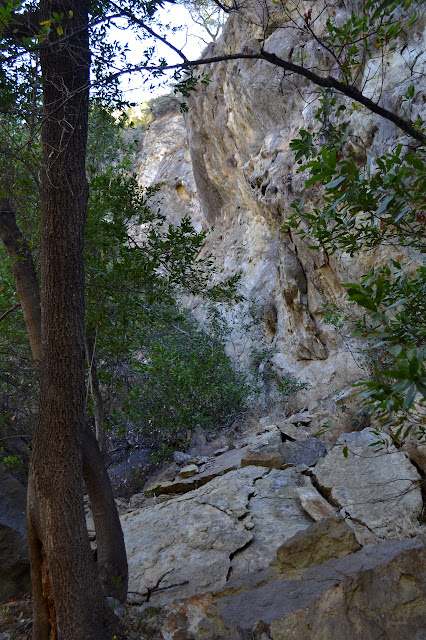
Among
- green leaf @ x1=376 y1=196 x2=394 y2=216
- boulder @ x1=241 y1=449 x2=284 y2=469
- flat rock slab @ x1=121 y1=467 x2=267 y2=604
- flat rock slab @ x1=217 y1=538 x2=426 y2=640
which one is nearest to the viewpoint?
green leaf @ x1=376 y1=196 x2=394 y2=216

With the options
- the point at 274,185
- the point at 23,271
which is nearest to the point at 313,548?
the point at 23,271

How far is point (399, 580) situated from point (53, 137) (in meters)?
3.64

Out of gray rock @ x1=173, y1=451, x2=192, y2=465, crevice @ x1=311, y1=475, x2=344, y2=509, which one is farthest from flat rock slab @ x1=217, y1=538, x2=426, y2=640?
gray rock @ x1=173, y1=451, x2=192, y2=465

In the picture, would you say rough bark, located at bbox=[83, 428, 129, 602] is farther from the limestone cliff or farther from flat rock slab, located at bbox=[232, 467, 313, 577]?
the limestone cliff

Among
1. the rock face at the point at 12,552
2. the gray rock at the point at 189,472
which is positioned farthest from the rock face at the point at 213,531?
the gray rock at the point at 189,472

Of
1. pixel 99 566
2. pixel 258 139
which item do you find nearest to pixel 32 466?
pixel 99 566

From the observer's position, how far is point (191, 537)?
16.5 feet

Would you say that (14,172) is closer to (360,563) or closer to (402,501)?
(360,563)

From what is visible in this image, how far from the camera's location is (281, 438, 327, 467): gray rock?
21.5 feet

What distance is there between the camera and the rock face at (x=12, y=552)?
472 cm

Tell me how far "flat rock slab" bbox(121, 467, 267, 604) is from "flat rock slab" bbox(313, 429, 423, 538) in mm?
992

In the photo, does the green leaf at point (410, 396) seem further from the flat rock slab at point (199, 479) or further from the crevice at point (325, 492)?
the flat rock slab at point (199, 479)

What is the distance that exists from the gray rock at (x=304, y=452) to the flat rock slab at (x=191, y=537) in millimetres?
609

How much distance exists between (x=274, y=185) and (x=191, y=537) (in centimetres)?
1049
